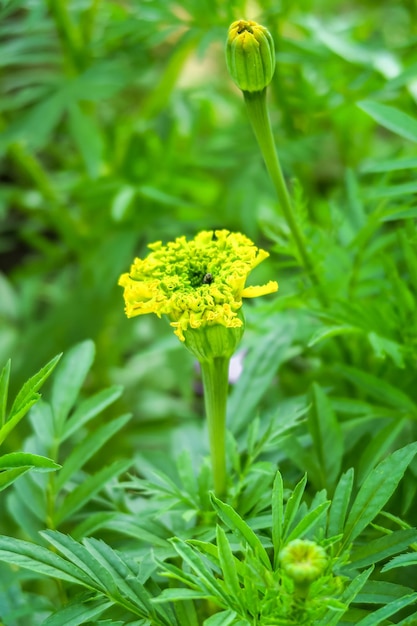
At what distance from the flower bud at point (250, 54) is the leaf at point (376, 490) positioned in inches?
10.7

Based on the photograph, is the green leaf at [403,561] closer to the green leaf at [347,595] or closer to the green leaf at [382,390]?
the green leaf at [347,595]

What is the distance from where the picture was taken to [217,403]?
1.73ft

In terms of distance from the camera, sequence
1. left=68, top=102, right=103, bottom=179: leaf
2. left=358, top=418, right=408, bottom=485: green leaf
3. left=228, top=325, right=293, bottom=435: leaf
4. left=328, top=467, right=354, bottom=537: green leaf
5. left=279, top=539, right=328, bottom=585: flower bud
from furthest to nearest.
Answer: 1. left=68, top=102, right=103, bottom=179: leaf
2. left=228, top=325, right=293, bottom=435: leaf
3. left=358, top=418, right=408, bottom=485: green leaf
4. left=328, top=467, right=354, bottom=537: green leaf
5. left=279, top=539, right=328, bottom=585: flower bud

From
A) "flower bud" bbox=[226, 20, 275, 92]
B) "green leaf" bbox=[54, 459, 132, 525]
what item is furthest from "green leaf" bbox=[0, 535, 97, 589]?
"flower bud" bbox=[226, 20, 275, 92]

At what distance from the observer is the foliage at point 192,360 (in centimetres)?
49

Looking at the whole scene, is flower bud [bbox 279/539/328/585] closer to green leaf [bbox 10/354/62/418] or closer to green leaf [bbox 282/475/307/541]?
green leaf [bbox 282/475/307/541]

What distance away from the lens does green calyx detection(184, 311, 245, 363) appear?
18.9 inches

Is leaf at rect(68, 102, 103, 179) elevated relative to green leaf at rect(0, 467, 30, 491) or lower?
lower

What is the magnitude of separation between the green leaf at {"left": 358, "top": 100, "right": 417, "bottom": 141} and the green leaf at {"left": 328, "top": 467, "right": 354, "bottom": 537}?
28 centimetres

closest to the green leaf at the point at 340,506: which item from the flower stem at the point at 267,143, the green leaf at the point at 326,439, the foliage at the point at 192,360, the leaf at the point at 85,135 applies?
the foliage at the point at 192,360

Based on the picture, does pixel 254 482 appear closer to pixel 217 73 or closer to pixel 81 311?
pixel 81 311

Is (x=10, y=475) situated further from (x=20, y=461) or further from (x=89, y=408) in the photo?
(x=89, y=408)

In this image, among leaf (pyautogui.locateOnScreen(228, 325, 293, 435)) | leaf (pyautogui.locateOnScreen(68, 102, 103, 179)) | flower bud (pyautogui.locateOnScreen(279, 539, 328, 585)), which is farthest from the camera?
leaf (pyautogui.locateOnScreen(68, 102, 103, 179))

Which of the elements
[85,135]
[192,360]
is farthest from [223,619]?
[85,135]
